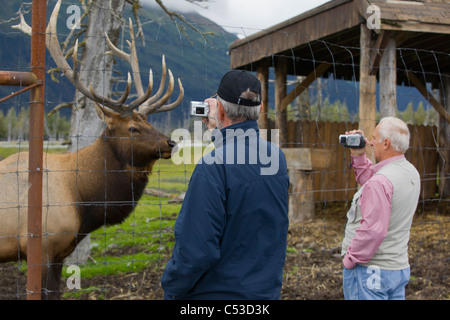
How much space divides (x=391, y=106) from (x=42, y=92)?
13.1ft

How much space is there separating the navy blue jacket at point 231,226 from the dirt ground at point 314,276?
204 centimetres

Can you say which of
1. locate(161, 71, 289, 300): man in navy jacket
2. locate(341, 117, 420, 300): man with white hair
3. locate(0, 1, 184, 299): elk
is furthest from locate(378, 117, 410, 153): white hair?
locate(0, 1, 184, 299): elk

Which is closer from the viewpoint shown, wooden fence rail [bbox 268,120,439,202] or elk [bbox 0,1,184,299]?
elk [bbox 0,1,184,299]

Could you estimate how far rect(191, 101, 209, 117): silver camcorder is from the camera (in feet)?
7.00

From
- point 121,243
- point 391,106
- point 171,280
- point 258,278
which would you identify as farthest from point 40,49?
point 121,243

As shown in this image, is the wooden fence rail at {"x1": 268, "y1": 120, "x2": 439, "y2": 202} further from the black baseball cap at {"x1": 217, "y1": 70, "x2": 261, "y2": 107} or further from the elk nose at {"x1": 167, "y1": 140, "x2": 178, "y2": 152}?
the black baseball cap at {"x1": 217, "y1": 70, "x2": 261, "y2": 107}

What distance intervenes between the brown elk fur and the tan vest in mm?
1913

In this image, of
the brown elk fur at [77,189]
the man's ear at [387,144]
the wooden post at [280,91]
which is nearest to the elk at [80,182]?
the brown elk fur at [77,189]

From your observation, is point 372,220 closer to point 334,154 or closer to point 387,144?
point 387,144

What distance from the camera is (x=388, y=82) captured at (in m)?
5.37

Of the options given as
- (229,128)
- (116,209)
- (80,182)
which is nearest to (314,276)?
(116,209)

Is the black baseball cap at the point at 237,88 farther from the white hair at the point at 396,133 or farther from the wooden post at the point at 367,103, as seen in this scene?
the wooden post at the point at 367,103

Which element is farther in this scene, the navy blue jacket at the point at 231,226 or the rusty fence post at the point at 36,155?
the rusty fence post at the point at 36,155

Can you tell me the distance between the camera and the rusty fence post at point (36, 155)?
2.90 meters
